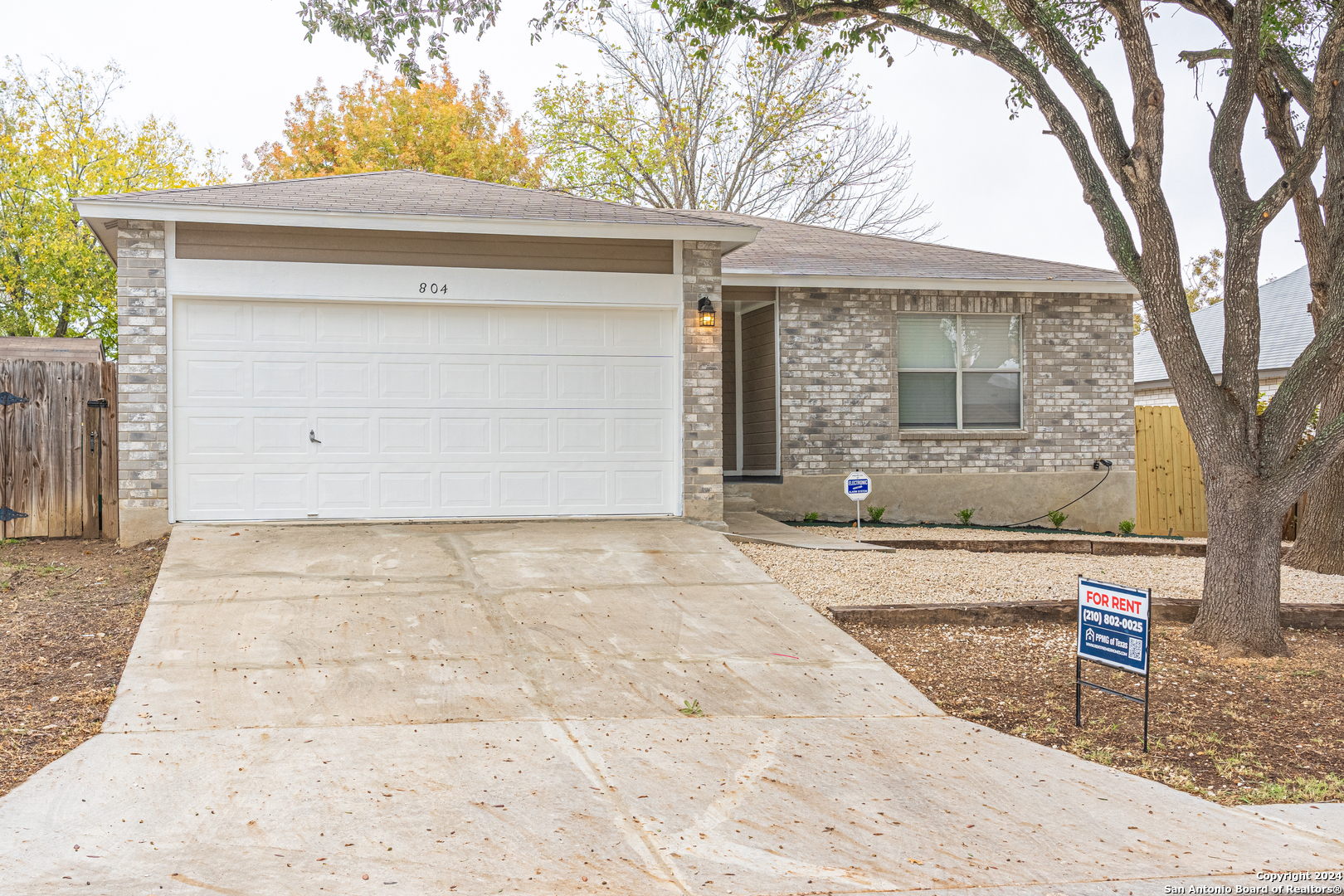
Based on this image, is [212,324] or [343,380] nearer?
[212,324]

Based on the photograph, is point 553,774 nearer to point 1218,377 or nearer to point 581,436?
point 581,436

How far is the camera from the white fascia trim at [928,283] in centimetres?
1223

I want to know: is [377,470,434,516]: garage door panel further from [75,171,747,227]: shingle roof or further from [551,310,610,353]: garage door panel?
[75,171,747,227]: shingle roof

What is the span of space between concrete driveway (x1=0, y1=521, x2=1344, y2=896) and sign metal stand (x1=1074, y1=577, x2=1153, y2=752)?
65 centimetres

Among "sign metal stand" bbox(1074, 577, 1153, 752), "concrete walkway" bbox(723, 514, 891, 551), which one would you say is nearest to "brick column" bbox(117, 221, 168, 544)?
"concrete walkway" bbox(723, 514, 891, 551)

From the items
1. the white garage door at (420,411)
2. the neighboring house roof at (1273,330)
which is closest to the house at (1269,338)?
the neighboring house roof at (1273,330)

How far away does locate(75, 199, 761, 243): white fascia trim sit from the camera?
8.78 metres

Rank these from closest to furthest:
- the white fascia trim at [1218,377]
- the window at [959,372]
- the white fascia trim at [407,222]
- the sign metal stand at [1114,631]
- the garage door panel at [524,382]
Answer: the sign metal stand at [1114,631]
the white fascia trim at [407,222]
the garage door panel at [524,382]
the window at [959,372]
the white fascia trim at [1218,377]

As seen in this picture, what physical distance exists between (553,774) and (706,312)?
253 inches

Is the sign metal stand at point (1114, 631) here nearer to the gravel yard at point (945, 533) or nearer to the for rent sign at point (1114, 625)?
the for rent sign at point (1114, 625)

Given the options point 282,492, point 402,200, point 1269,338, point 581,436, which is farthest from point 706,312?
point 1269,338

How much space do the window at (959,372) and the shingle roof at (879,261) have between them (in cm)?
62

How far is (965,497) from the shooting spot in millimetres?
12953

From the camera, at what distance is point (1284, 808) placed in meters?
4.20
